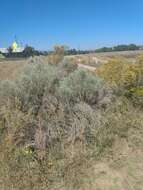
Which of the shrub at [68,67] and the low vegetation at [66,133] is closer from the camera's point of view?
the low vegetation at [66,133]

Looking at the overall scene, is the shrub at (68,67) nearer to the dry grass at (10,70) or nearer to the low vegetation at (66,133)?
the low vegetation at (66,133)

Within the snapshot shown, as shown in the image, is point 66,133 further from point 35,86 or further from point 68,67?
point 68,67

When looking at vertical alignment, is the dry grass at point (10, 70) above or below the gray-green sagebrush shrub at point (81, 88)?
below

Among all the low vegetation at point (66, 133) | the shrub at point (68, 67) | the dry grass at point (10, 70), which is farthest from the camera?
the dry grass at point (10, 70)

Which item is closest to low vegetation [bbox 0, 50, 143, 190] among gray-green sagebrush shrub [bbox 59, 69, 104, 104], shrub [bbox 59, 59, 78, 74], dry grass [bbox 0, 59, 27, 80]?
gray-green sagebrush shrub [bbox 59, 69, 104, 104]

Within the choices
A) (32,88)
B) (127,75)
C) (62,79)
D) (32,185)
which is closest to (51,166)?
(32,185)

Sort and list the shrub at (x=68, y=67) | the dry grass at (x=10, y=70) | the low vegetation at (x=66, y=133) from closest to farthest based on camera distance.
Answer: the low vegetation at (x=66, y=133)
the shrub at (x=68, y=67)
the dry grass at (x=10, y=70)

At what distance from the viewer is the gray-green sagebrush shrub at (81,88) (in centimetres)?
662

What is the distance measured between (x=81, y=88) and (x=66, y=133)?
4.98ft

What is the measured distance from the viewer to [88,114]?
604 cm

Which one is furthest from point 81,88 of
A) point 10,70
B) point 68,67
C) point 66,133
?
point 10,70

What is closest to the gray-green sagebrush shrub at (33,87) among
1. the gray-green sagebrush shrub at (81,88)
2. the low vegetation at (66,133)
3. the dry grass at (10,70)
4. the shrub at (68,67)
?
the low vegetation at (66,133)

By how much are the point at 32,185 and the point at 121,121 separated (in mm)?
2672

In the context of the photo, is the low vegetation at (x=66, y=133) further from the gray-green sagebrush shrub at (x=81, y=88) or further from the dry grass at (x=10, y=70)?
the dry grass at (x=10, y=70)
